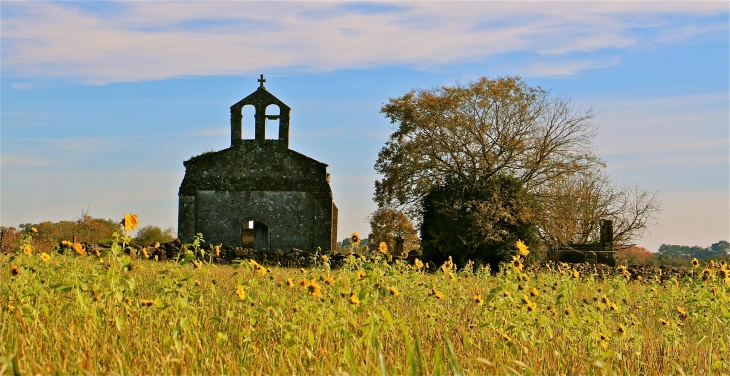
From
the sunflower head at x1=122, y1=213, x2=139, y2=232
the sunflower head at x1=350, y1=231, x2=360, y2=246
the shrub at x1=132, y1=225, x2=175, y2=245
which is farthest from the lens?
the shrub at x1=132, y1=225, x2=175, y2=245

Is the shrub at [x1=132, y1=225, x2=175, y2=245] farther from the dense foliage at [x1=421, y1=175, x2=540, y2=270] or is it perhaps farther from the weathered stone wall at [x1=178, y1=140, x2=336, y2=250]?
the dense foliage at [x1=421, y1=175, x2=540, y2=270]

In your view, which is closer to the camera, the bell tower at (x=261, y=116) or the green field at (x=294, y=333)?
the green field at (x=294, y=333)

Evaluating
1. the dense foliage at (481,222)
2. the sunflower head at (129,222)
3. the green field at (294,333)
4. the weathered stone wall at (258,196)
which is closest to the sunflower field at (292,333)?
the green field at (294,333)

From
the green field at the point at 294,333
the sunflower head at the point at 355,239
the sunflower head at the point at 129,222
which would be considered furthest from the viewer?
the sunflower head at the point at 355,239

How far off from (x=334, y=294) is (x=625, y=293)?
5506 mm

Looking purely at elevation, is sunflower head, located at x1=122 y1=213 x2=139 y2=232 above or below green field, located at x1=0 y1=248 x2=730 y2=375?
above

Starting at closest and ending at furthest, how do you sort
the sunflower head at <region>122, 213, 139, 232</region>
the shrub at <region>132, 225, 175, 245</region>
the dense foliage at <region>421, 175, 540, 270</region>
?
the sunflower head at <region>122, 213, 139, 232</region>
the dense foliage at <region>421, 175, 540, 270</region>
the shrub at <region>132, 225, 175, 245</region>

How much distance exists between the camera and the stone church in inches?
1217

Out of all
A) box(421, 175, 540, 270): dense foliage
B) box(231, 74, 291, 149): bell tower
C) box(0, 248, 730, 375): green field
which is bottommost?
box(0, 248, 730, 375): green field

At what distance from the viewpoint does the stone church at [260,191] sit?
101 ft

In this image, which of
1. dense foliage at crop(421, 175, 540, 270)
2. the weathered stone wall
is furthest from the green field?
the weathered stone wall

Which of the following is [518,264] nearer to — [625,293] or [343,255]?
[625,293]

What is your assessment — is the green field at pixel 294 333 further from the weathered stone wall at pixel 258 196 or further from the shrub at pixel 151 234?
the shrub at pixel 151 234

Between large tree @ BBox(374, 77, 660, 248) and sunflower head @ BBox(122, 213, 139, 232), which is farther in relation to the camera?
large tree @ BBox(374, 77, 660, 248)
